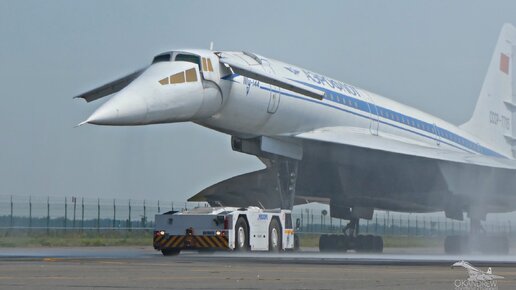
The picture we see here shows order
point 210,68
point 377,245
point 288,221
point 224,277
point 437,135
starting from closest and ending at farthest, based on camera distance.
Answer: point 224,277 < point 210,68 < point 288,221 < point 377,245 < point 437,135

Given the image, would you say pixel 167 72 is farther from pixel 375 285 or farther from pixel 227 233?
pixel 375 285

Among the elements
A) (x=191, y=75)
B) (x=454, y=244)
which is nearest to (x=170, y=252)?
(x=191, y=75)

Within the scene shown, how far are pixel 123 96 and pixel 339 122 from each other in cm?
844

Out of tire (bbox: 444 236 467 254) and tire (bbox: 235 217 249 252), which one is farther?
tire (bbox: 444 236 467 254)

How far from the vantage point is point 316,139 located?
1113 inches

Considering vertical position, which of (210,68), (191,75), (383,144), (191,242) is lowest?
(191,242)

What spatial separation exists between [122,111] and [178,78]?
2369mm

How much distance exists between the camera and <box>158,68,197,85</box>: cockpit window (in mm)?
23953

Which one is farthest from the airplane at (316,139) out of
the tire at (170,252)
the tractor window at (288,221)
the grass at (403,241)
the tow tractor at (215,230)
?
the grass at (403,241)

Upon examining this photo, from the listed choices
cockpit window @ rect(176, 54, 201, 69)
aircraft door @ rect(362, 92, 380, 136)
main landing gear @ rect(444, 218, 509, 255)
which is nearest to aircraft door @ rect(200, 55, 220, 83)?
cockpit window @ rect(176, 54, 201, 69)

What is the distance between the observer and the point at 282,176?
2880cm

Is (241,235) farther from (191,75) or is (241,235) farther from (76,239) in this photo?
(76,239)

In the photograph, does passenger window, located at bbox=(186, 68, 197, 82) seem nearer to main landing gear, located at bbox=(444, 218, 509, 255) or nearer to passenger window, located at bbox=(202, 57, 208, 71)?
passenger window, located at bbox=(202, 57, 208, 71)

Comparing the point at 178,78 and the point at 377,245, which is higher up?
the point at 178,78
